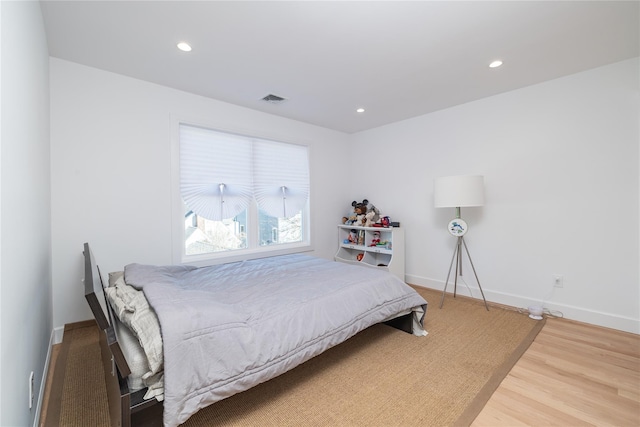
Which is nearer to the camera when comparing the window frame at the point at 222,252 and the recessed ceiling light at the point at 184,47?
the recessed ceiling light at the point at 184,47

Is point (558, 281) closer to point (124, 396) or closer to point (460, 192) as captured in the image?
point (460, 192)

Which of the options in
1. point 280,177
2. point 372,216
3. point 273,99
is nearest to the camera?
point 273,99

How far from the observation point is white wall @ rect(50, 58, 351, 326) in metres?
2.52

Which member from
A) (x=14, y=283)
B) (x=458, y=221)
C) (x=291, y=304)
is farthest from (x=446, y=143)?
(x=14, y=283)

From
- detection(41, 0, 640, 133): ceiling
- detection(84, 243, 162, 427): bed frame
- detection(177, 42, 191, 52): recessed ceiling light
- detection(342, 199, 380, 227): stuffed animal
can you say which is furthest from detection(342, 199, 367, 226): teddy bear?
detection(84, 243, 162, 427): bed frame

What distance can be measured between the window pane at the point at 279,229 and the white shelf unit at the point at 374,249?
0.78 metres

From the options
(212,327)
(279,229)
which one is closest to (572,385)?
(212,327)

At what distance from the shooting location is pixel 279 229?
13.7 feet

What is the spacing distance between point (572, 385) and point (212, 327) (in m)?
2.28

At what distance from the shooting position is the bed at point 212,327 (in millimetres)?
1219

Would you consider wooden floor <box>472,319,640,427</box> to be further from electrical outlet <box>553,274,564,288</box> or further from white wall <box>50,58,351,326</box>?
white wall <box>50,58,351,326</box>

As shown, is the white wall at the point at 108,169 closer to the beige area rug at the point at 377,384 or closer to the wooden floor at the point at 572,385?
the beige area rug at the point at 377,384

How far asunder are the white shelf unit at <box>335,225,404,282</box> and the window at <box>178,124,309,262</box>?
2.40 ft

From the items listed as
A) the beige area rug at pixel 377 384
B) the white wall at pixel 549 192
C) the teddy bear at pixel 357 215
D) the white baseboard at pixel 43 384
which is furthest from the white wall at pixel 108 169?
the white wall at pixel 549 192
